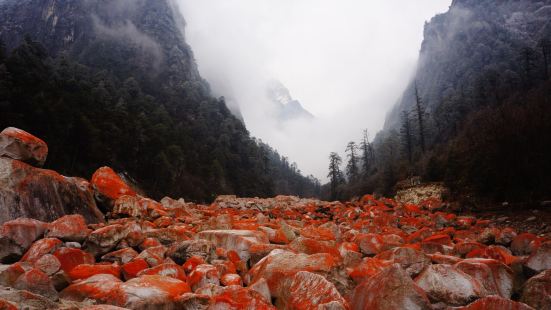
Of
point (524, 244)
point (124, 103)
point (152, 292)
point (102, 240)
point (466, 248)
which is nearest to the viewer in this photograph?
point (152, 292)

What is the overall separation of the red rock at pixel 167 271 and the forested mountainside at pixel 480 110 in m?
18.7

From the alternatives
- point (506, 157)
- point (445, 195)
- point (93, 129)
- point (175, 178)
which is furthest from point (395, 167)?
point (93, 129)

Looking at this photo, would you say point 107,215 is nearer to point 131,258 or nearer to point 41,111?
point 131,258

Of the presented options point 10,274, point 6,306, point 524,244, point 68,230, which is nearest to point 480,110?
point 524,244

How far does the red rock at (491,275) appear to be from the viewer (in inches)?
151

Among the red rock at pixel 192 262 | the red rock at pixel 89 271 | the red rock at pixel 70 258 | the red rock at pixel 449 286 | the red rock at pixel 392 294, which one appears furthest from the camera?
the red rock at pixel 192 262

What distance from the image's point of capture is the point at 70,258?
4.54 metres

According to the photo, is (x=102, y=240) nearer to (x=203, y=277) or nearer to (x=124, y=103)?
(x=203, y=277)

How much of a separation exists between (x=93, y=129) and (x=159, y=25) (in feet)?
304

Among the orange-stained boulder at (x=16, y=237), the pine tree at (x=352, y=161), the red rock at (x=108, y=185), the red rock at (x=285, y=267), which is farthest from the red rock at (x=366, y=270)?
the pine tree at (x=352, y=161)

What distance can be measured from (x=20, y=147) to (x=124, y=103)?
4879 cm

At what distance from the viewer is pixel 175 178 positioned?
140ft

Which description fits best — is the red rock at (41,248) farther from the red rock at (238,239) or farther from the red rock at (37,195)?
the red rock at (238,239)

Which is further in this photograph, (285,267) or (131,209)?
(131,209)
